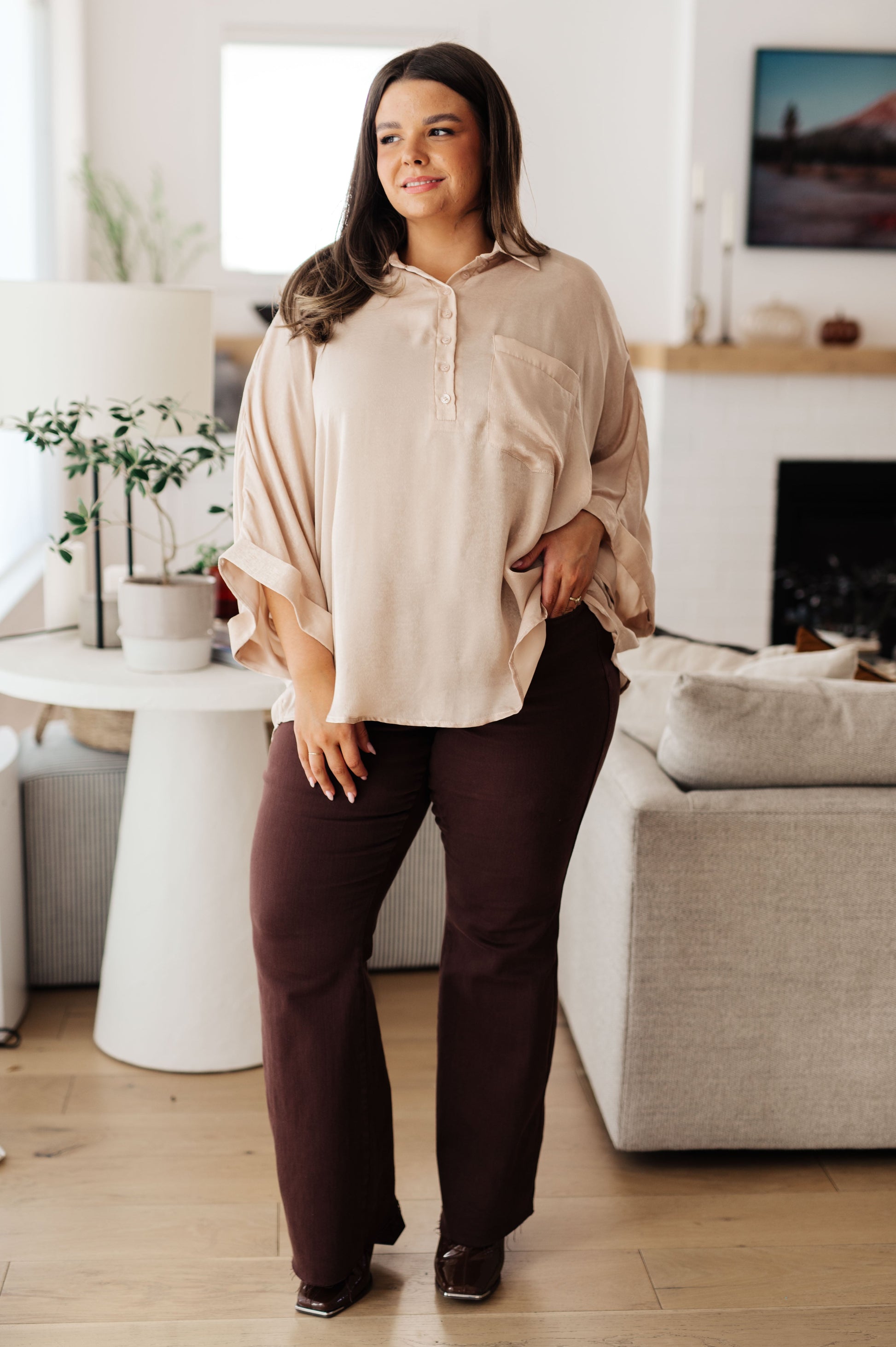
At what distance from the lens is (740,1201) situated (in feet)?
5.87

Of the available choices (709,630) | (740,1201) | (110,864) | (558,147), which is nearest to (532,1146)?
(740,1201)

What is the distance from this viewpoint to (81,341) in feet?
6.64

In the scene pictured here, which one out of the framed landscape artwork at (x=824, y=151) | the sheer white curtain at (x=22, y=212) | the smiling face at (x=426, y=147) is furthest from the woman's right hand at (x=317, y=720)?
the framed landscape artwork at (x=824, y=151)

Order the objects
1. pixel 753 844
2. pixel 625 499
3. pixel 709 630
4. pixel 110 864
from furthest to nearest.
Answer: pixel 709 630, pixel 110 864, pixel 753 844, pixel 625 499

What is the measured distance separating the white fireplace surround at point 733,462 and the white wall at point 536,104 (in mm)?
416

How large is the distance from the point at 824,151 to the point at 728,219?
0.50m

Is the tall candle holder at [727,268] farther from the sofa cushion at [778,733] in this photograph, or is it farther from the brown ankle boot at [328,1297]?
the brown ankle boot at [328,1297]

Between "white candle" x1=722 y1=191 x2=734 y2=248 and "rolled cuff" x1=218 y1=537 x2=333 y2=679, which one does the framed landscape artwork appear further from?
"rolled cuff" x1=218 y1=537 x2=333 y2=679

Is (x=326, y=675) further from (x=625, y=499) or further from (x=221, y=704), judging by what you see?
(x=221, y=704)

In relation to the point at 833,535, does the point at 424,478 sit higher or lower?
higher

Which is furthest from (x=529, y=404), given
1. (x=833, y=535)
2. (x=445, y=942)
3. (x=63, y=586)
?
(x=833, y=535)

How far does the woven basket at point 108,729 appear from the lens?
8.02 feet

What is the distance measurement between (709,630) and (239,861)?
3023 mm

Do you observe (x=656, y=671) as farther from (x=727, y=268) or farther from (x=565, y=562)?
(x=727, y=268)
